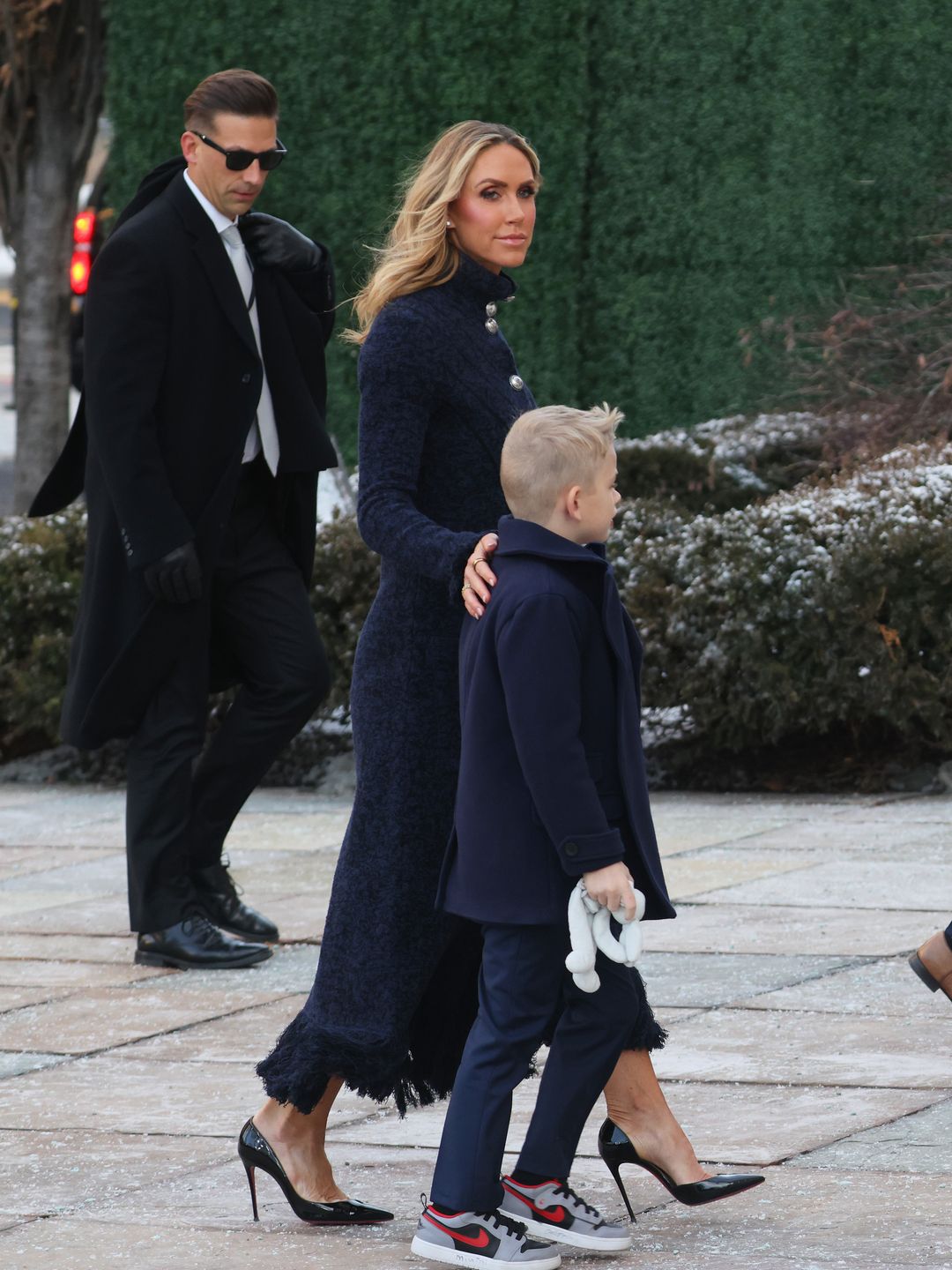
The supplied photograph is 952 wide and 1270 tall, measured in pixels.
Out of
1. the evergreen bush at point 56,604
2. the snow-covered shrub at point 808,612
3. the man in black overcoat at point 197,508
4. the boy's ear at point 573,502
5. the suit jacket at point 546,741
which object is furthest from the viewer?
the evergreen bush at point 56,604

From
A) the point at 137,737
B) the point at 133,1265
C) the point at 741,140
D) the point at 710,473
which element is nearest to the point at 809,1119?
the point at 133,1265

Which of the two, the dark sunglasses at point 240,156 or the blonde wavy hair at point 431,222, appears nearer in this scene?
the blonde wavy hair at point 431,222

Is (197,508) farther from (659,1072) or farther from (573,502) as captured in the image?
(573,502)

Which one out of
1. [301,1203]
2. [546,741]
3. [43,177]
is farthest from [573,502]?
[43,177]

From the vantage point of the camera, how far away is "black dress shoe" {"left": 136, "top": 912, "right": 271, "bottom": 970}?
511cm

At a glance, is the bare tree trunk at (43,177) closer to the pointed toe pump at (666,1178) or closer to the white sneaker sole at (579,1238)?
the pointed toe pump at (666,1178)

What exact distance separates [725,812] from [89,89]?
7.44 metres

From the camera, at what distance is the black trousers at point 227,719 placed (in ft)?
17.0

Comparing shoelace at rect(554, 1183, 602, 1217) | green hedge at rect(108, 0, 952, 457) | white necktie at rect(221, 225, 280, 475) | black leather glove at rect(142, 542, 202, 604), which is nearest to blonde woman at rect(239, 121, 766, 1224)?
shoelace at rect(554, 1183, 602, 1217)

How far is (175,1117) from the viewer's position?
3.89 m

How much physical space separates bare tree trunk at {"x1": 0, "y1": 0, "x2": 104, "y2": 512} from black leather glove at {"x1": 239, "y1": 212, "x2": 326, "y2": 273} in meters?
7.63

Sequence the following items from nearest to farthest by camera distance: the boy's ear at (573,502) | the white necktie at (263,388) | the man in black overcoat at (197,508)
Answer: the boy's ear at (573,502), the man in black overcoat at (197,508), the white necktie at (263,388)

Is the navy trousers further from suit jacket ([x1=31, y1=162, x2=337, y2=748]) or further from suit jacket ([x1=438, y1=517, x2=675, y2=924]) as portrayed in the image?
suit jacket ([x1=31, y1=162, x2=337, y2=748])

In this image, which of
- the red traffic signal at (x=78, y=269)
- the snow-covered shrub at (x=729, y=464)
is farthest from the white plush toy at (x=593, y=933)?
the red traffic signal at (x=78, y=269)
